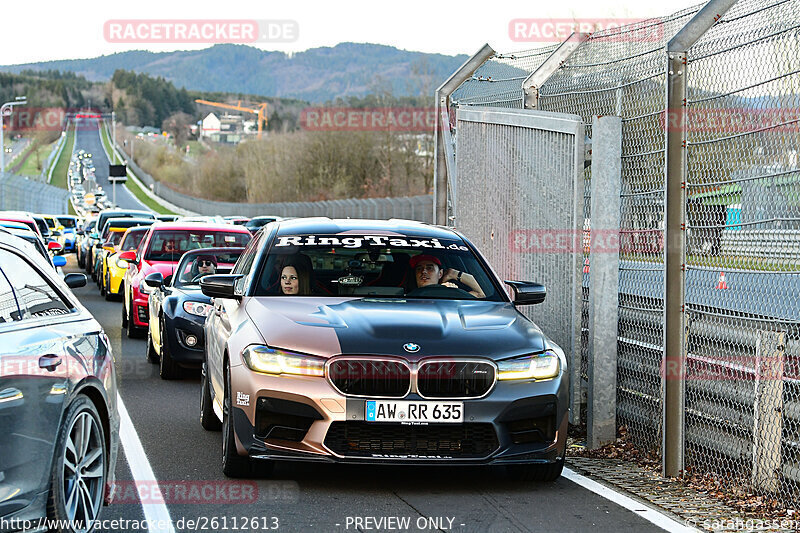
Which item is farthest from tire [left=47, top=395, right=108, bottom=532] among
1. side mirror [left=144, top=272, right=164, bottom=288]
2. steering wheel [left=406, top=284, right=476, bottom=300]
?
side mirror [left=144, top=272, right=164, bottom=288]

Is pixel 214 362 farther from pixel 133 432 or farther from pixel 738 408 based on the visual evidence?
pixel 738 408

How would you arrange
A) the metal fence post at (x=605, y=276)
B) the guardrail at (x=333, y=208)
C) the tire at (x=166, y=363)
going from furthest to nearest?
1. the guardrail at (x=333, y=208)
2. the tire at (x=166, y=363)
3. the metal fence post at (x=605, y=276)

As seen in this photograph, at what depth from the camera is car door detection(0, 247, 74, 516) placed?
474cm

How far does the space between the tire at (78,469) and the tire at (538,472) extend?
2.51 metres

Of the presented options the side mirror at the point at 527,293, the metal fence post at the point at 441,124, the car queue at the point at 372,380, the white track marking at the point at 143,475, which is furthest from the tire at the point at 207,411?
the metal fence post at the point at 441,124

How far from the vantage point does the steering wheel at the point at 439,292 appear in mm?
8219

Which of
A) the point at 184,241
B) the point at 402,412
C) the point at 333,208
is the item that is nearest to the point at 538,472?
the point at 402,412

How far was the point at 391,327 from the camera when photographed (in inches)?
280

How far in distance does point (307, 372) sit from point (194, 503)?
3.02ft

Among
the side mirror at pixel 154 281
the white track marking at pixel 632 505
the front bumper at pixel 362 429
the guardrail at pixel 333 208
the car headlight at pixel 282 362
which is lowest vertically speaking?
the white track marking at pixel 632 505

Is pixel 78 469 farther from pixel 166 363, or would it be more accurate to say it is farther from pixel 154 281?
pixel 154 281

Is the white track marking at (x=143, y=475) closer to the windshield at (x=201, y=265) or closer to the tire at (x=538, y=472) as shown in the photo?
the tire at (x=538, y=472)

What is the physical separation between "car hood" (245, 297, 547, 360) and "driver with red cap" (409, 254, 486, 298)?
19.5 inches

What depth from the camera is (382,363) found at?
6.80 metres
